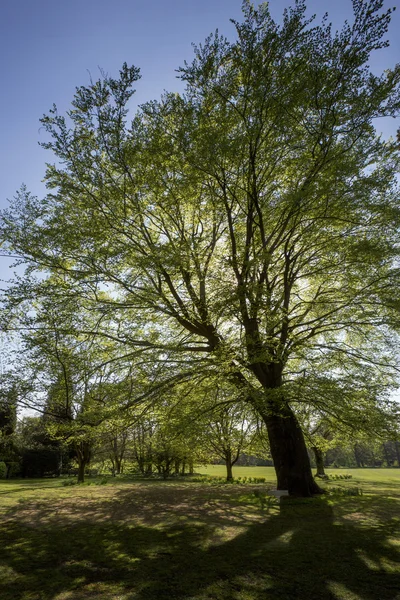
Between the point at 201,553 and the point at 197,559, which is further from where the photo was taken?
the point at 201,553

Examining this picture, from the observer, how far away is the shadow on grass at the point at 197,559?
13.0 feet

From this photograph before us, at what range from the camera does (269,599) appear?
3748 mm

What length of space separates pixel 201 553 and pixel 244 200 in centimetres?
967

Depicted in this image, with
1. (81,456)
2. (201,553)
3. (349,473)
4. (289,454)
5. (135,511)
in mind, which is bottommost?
(349,473)

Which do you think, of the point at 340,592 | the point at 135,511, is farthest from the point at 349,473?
the point at 340,592

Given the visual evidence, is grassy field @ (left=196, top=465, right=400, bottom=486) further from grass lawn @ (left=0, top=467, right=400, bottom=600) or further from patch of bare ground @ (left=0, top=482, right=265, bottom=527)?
grass lawn @ (left=0, top=467, right=400, bottom=600)

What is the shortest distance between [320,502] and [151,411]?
5.90 meters

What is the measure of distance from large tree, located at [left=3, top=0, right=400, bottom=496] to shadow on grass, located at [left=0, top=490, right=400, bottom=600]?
288cm

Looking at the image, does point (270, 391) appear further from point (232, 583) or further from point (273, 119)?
point (273, 119)

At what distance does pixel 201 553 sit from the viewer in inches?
213

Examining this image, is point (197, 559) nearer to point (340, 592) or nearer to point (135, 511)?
point (340, 592)

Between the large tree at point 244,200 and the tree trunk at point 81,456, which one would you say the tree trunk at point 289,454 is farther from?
the tree trunk at point 81,456

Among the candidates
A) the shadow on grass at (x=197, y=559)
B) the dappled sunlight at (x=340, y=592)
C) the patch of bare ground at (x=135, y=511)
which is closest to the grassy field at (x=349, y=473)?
the patch of bare ground at (x=135, y=511)

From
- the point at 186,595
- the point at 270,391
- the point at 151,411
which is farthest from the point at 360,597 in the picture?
the point at 151,411
